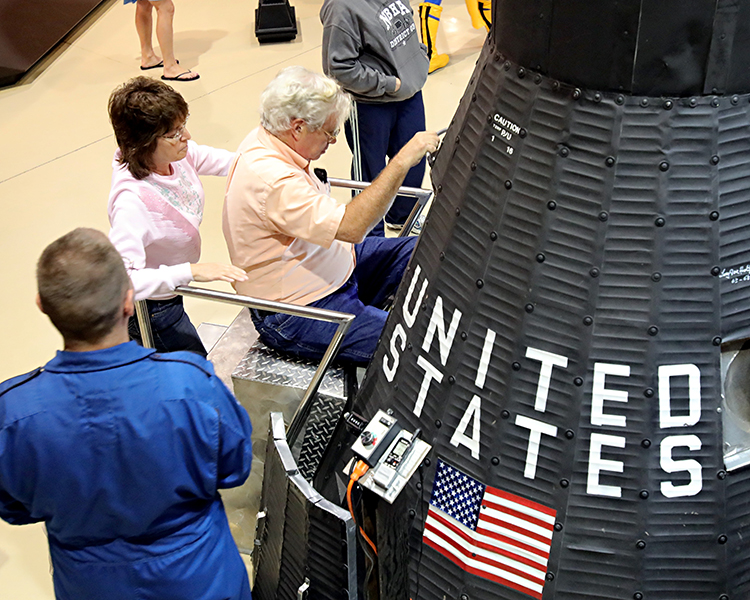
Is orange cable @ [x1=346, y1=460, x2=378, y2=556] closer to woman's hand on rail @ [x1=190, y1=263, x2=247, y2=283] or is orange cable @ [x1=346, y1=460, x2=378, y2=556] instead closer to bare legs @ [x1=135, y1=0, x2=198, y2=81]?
woman's hand on rail @ [x1=190, y1=263, x2=247, y2=283]

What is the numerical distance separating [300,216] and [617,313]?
1460mm

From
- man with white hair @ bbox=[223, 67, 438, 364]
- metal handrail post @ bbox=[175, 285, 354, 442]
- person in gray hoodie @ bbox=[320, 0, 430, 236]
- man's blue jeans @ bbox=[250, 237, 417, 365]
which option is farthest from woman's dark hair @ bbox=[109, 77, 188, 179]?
person in gray hoodie @ bbox=[320, 0, 430, 236]

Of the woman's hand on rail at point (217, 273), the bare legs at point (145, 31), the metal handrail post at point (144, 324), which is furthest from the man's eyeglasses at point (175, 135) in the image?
the bare legs at point (145, 31)

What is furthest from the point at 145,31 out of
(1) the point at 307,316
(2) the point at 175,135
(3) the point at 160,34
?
(1) the point at 307,316

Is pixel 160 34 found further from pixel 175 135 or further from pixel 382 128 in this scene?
pixel 175 135

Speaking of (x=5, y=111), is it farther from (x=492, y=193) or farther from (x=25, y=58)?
(x=492, y=193)

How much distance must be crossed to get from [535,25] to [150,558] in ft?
5.38

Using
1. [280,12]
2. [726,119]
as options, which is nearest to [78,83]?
[280,12]

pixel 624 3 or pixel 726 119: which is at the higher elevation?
pixel 624 3

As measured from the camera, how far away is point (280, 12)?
8711 millimetres

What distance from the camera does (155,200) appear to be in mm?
3199

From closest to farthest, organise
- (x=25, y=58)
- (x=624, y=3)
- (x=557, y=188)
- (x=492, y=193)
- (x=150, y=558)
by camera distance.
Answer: (x=624, y=3), (x=557, y=188), (x=492, y=193), (x=150, y=558), (x=25, y=58)

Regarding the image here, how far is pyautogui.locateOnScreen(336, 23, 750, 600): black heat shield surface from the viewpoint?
5.74 feet

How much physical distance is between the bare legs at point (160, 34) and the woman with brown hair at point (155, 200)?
190 inches
